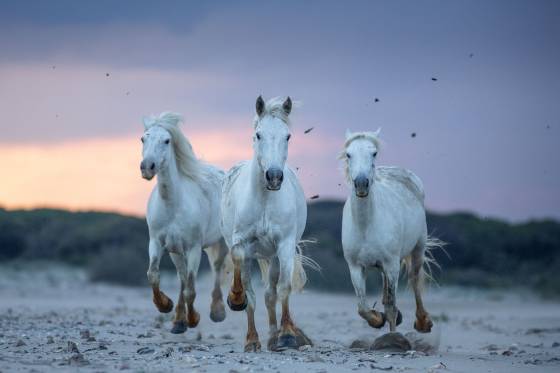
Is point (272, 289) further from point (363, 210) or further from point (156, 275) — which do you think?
point (156, 275)

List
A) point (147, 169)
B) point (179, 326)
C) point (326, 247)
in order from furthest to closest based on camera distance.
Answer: point (326, 247)
point (179, 326)
point (147, 169)

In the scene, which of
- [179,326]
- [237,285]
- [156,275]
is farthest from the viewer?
[179,326]

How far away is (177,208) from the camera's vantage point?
11.2 m

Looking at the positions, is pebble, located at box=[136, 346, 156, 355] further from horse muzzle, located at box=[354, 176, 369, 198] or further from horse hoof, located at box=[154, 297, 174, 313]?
horse muzzle, located at box=[354, 176, 369, 198]

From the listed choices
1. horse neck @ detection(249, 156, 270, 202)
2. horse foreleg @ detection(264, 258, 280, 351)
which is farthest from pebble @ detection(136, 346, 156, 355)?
horse neck @ detection(249, 156, 270, 202)

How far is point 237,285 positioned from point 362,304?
154 cm

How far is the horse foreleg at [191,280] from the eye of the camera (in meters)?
11.5

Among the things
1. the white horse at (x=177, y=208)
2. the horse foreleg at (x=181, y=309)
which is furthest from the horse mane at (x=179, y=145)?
the horse foreleg at (x=181, y=309)

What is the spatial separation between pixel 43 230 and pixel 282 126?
20.4 metres

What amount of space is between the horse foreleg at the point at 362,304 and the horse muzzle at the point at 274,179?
1.90 meters

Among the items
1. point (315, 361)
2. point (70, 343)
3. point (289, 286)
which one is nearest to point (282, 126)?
point (289, 286)

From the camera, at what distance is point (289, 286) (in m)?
9.63

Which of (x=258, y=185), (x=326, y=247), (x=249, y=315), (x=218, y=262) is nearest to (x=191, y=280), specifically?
(x=249, y=315)

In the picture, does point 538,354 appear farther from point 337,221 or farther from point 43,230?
point 337,221
